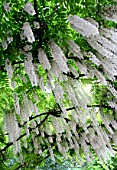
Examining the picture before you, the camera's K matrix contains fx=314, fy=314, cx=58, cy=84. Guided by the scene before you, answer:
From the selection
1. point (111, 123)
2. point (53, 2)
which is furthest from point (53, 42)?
point (111, 123)

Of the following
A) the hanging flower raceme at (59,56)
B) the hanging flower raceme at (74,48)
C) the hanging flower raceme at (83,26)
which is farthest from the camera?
the hanging flower raceme at (74,48)

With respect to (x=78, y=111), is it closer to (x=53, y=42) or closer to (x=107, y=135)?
(x=107, y=135)

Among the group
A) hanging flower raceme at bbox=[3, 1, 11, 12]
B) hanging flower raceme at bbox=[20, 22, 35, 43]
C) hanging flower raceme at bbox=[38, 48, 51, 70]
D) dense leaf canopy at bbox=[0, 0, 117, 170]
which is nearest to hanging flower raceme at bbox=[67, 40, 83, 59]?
dense leaf canopy at bbox=[0, 0, 117, 170]

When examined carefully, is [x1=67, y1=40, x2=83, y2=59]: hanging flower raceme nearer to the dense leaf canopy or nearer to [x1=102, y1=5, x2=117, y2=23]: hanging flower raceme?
the dense leaf canopy

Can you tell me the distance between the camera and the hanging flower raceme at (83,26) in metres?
1.43

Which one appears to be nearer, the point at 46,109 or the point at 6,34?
the point at 6,34

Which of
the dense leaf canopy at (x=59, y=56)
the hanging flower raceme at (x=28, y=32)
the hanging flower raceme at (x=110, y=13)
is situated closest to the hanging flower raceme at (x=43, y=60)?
the dense leaf canopy at (x=59, y=56)

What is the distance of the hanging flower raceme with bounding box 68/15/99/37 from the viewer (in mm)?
1431

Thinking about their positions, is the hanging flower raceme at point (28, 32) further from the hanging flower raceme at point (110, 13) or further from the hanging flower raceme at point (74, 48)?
the hanging flower raceme at point (110, 13)

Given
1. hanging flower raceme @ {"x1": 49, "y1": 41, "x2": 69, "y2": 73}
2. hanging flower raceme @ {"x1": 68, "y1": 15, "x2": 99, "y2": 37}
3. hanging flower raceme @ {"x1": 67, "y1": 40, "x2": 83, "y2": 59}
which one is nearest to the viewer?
hanging flower raceme @ {"x1": 68, "y1": 15, "x2": 99, "y2": 37}

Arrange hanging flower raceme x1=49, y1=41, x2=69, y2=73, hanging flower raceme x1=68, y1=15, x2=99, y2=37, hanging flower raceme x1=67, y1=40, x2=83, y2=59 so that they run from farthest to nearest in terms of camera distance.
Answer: hanging flower raceme x1=67, y1=40, x2=83, y2=59, hanging flower raceme x1=49, y1=41, x2=69, y2=73, hanging flower raceme x1=68, y1=15, x2=99, y2=37

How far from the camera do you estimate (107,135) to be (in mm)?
2303

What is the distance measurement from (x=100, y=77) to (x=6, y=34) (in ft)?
1.89

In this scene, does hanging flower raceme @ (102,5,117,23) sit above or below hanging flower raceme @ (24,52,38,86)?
above
